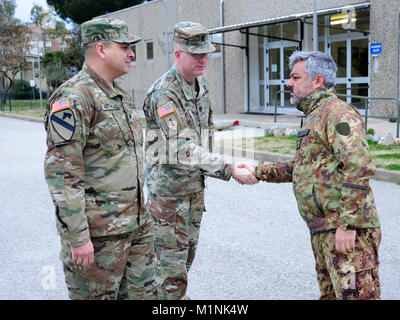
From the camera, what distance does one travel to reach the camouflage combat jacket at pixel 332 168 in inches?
104

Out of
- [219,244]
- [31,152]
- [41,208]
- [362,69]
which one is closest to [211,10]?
[362,69]

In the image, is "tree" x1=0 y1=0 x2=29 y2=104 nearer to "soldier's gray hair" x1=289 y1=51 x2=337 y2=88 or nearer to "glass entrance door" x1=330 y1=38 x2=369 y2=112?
"glass entrance door" x1=330 y1=38 x2=369 y2=112

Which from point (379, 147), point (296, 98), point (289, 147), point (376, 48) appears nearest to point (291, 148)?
point (289, 147)

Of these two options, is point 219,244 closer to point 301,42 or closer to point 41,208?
point 41,208

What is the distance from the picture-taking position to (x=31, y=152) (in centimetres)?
1291

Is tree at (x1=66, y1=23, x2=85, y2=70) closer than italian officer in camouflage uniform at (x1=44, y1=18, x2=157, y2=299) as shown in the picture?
No

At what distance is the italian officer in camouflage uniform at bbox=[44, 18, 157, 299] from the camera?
2.56 meters

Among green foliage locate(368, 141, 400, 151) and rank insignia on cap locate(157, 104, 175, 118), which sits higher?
rank insignia on cap locate(157, 104, 175, 118)

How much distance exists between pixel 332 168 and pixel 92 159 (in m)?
1.29

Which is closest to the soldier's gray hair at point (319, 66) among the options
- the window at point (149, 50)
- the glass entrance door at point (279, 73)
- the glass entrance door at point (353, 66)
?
the glass entrance door at point (353, 66)

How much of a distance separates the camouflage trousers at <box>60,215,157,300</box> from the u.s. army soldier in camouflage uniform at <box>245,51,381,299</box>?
3.21 ft

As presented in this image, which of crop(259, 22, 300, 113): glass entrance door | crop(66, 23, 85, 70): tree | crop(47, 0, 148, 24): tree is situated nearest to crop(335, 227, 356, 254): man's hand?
crop(259, 22, 300, 113): glass entrance door

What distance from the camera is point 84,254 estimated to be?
8.57 ft

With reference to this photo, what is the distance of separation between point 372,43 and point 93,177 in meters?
14.8
